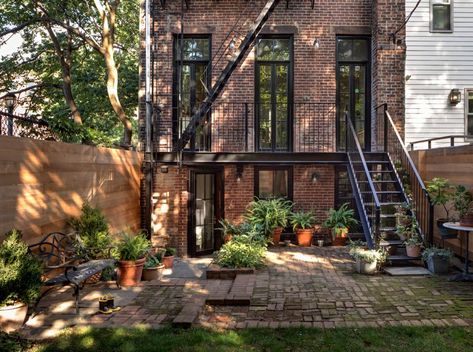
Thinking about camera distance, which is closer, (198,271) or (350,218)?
(198,271)

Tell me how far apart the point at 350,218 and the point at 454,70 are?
471 centimetres

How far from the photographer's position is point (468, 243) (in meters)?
7.00

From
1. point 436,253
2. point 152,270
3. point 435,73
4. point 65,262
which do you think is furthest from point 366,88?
point 65,262

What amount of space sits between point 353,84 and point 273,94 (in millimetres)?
2147

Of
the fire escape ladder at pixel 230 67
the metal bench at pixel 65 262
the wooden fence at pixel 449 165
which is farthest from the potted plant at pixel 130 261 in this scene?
the wooden fence at pixel 449 165

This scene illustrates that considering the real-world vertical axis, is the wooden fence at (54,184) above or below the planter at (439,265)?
above

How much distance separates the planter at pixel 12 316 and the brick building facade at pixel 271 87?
621 cm

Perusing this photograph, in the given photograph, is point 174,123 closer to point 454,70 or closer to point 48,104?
point 454,70

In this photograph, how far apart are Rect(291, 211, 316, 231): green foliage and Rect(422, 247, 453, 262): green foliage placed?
329cm

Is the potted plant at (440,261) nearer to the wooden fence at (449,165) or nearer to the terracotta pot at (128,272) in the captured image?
the wooden fence at (449,165)

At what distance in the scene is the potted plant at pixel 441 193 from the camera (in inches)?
286

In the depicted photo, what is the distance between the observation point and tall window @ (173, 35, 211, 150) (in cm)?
1104

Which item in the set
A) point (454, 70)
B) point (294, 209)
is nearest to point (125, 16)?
point (294, 209)

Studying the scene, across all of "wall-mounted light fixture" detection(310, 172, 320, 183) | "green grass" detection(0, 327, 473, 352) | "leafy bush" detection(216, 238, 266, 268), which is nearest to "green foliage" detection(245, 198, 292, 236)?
"wall-mounted light fixture" detection(310, 172, 320, 183)
